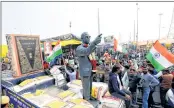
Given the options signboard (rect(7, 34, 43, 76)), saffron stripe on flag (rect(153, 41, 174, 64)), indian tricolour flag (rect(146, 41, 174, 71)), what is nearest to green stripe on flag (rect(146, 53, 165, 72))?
indian tricolour flag (rect(146, 41, 174, 71))

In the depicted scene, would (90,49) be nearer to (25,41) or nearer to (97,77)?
(25,41)

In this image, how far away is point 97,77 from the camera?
748 cm

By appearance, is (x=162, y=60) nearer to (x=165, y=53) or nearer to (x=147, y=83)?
(x=165, y=53)

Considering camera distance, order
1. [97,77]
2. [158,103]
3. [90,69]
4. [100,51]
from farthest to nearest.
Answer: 1. [100,51]
2. [97,77]
3. [158,103]
4. [90,69]

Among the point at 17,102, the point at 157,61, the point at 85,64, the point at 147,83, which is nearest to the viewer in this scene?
the point at 17,102

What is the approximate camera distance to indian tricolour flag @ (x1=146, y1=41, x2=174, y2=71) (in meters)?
4.65

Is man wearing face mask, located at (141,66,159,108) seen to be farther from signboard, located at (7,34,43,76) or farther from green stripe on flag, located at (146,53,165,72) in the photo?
signboard, located at (7,34,43,76)

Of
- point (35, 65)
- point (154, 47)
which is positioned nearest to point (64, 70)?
point (35, 65)

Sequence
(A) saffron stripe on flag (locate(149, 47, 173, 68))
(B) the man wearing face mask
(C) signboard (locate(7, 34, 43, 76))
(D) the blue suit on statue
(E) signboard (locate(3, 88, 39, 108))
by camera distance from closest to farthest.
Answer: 1. (E) signboard (locate(3, 88, 39, 108))
2. (D) the blue suit on statue
3. (C) signboard (locate(7, 34, 43, 76))
4. (A) saffron stripe on flag (locate(149, 47, 173, 68))
5. (B) the man wearing face mask

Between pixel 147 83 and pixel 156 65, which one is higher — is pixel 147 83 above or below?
below

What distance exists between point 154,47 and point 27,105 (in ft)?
12.3

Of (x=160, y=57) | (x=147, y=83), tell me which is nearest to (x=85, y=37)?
(x=160, y=57)

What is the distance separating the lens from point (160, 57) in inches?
187

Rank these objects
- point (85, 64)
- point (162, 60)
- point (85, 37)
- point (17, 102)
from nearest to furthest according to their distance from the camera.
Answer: point (17, 102) < point (85, 37) < point (85, 64) < point (162, 60)
